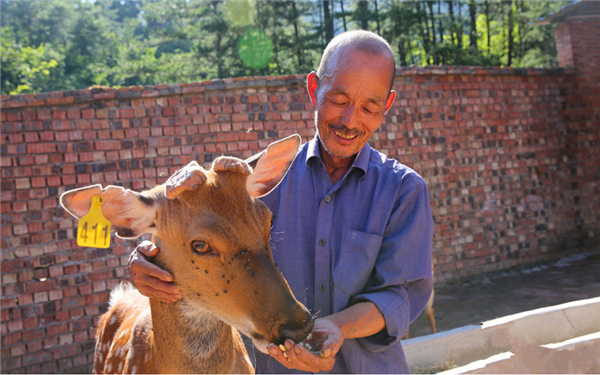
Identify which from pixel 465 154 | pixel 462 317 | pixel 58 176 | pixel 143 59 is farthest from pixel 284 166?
pixel 143 59

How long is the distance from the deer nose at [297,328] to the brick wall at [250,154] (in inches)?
205

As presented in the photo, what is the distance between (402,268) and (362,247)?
175mm

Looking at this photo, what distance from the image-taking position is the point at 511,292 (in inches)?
321

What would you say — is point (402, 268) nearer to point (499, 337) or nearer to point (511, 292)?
point (499, 337)

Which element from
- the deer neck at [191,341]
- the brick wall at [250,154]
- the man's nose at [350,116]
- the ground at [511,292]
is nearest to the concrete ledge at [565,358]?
the ground at [511,292]

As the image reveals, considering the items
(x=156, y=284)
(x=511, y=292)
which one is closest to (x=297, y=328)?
(x=156, y=284)

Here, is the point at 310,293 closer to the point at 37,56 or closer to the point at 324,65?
the point at 324,65

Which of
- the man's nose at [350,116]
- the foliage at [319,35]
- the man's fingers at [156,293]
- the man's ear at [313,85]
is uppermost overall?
the foliage at [319,35]

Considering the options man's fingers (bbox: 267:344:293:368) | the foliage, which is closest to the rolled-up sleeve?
man's fingers (bbox: 267:344:293:368)

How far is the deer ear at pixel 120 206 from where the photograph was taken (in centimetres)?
207

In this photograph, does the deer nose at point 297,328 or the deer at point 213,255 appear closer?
the deer nose at point 297,328

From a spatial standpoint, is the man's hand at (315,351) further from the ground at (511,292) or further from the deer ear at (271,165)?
the ground at (511,292)

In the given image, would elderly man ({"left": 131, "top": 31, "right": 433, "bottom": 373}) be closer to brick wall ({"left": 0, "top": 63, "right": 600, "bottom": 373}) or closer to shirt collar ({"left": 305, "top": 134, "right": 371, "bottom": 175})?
shirt collar ({"left": 305, "top": 134, "right": 371, "bottom": 175})

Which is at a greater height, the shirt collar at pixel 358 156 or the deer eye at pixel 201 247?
the shirt collar at pixel 358 156
